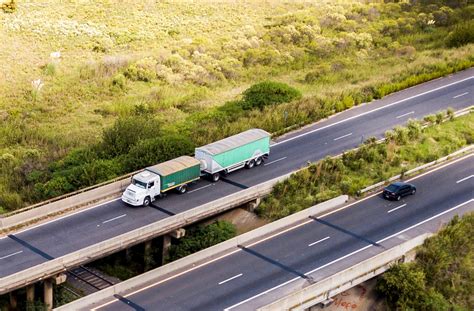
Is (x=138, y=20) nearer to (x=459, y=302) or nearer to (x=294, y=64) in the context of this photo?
(x=294, y=64)

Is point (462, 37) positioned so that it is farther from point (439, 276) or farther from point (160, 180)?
point (160, 180)

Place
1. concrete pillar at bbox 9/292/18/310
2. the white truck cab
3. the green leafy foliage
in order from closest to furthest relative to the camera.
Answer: concrete pillar at bbox 9/292/18/310, the green leafy foliage, the white truck cab

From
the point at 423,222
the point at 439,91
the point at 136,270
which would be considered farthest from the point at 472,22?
the point at 136,270

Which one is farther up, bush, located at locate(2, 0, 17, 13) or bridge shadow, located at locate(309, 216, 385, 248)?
bush, located at locate(2, 0, 17, 13)

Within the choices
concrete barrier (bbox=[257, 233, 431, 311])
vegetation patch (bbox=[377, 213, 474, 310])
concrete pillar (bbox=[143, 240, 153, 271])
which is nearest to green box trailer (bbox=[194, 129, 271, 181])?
concrete pillar (bbox=[143, 240, 153, 271])

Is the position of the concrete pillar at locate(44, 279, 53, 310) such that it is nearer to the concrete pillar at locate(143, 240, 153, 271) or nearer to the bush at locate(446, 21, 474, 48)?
the concrete pillar at locate(143, 240, 153, 271)

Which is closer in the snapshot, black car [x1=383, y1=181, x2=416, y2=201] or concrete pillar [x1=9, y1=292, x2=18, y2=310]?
concrete pillar [x1=9, y1=292, x2=18, y2=310]

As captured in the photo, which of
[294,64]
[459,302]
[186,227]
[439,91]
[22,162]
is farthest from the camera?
[294,64]
